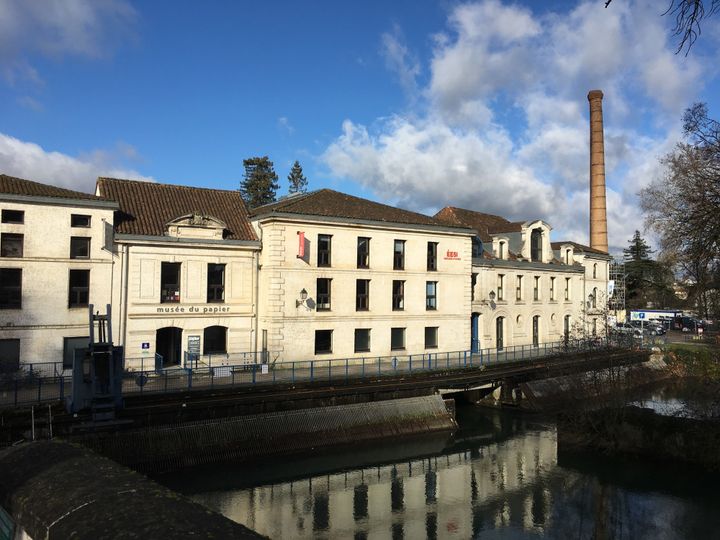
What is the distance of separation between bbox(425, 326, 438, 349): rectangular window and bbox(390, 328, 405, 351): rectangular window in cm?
187

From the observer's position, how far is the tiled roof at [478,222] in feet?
129

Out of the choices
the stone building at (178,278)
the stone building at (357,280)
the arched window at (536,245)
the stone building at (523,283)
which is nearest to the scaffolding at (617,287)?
the stone building at (523,283)

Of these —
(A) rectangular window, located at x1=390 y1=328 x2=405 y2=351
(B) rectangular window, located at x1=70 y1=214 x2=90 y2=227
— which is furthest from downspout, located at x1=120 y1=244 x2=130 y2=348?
(A) rectangular window, located at x1=390 y1=328 x2=405 y2=351

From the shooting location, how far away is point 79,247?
2355 centimetres

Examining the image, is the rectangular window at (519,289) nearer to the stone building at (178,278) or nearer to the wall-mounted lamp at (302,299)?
the wall-mounted lamp at (302,299)

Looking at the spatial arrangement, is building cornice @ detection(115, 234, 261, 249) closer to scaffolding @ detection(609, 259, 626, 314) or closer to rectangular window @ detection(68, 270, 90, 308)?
rectangular window @ detection(68, 270, 90, 308)

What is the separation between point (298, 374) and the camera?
25047 mm

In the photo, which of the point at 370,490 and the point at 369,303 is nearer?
the point at 370,490

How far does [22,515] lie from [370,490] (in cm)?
1427

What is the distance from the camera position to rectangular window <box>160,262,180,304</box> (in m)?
25.2

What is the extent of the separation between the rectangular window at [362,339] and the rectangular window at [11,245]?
15.8 m

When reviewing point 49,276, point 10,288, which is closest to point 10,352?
point 10,288

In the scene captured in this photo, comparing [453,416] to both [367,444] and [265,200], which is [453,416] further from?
[265,200]

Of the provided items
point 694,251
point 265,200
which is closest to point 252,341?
point 694,251
